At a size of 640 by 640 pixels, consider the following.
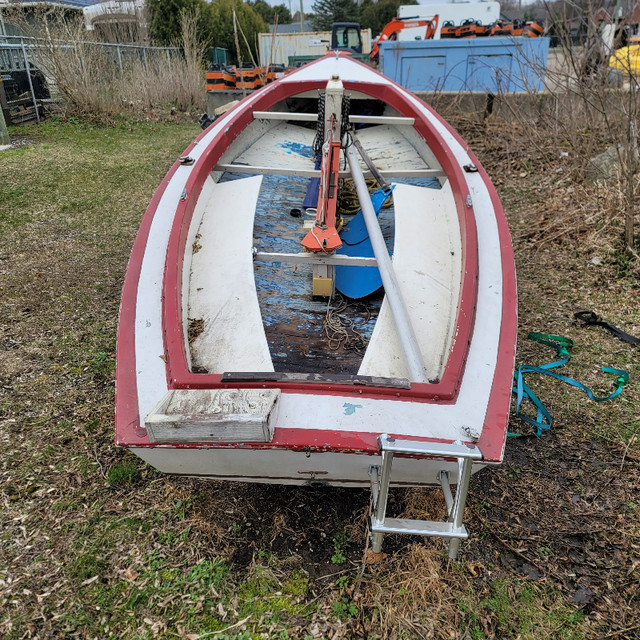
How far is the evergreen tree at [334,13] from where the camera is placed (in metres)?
34.2

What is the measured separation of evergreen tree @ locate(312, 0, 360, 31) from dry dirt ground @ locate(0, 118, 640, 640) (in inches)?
1452

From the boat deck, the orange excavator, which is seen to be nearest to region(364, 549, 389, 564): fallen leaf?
the boat deck

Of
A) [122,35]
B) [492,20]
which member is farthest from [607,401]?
[492,20]

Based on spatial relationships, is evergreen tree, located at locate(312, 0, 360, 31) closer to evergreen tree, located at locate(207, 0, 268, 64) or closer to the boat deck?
evergreen tree, located at locate(207, 0, 268, 64)

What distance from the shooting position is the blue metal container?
350 inches

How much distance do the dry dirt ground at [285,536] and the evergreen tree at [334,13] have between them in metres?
36.9

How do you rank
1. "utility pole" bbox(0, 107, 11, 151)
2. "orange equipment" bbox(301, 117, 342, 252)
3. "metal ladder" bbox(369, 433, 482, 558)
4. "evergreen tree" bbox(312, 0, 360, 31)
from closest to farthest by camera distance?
"metal ladder" bbox(369, 433, 482, 558) → "orange equipment" bbox(301, 117, 342, 252) → "utility pole" bbox(0, 107, 11, 151) → "evergreen tree" bbox(312, 0, 360, 31)

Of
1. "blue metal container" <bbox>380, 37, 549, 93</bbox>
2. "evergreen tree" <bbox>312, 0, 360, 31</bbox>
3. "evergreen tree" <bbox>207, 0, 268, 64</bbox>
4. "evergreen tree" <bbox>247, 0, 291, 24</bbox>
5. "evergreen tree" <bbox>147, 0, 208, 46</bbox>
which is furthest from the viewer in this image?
"evergreen tree" <bbox>247, 0, 291, 24</bbox>

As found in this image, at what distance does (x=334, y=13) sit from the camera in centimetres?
3438

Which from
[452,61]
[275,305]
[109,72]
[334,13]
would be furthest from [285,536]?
[334,13]

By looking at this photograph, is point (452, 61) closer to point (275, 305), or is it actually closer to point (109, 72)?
point (109, 72)

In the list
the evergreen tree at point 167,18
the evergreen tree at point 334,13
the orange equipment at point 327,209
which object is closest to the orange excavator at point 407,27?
the evergreen tree at point 167,18

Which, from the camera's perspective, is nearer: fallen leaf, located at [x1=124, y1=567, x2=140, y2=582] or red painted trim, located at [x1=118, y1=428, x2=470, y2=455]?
red painted trim, located at [x1=118, y1=428, x2=470, y2=455]

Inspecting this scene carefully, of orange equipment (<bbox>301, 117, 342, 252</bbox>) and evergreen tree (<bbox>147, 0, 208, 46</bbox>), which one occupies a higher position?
evergreen tree (<bbox>147, 0, 208, 46</bbox>)
